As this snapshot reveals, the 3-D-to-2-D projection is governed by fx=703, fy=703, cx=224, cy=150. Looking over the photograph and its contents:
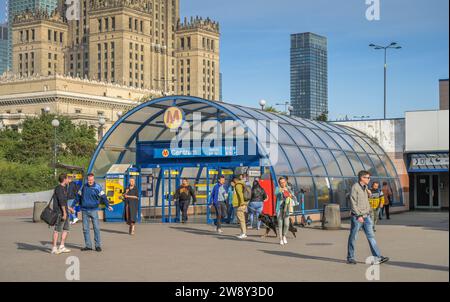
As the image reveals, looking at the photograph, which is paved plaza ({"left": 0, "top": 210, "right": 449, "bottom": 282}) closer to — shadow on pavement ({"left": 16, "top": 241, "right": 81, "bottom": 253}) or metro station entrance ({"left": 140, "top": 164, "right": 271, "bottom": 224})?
shadow on pavement ({"left": 16, "top": 241, "right": 81, "bottom": 253})

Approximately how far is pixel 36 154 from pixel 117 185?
35796mm

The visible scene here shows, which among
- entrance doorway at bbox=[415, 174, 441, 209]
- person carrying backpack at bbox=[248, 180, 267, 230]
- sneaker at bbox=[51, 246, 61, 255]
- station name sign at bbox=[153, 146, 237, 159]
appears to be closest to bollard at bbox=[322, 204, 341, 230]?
person carrying backpack at bbox=[248, 180, 267, 230]

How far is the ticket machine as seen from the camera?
28.4 m

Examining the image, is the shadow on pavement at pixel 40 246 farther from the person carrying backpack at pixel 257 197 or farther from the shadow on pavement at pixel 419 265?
the shadow on pavement at pixel 419 265

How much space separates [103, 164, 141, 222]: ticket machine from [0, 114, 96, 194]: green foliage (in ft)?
57.2

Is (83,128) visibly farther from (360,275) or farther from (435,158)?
(360,275)

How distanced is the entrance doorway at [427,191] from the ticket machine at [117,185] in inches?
661

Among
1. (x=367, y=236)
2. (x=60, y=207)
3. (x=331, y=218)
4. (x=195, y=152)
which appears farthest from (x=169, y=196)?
(x=367, y=236)

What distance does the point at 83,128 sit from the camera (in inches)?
3322

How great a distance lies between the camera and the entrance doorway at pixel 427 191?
3759 centimetres

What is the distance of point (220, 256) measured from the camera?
15.3m

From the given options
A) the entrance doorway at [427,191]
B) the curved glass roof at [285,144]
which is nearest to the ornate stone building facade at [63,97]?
the entrance doorway at [427,191]
